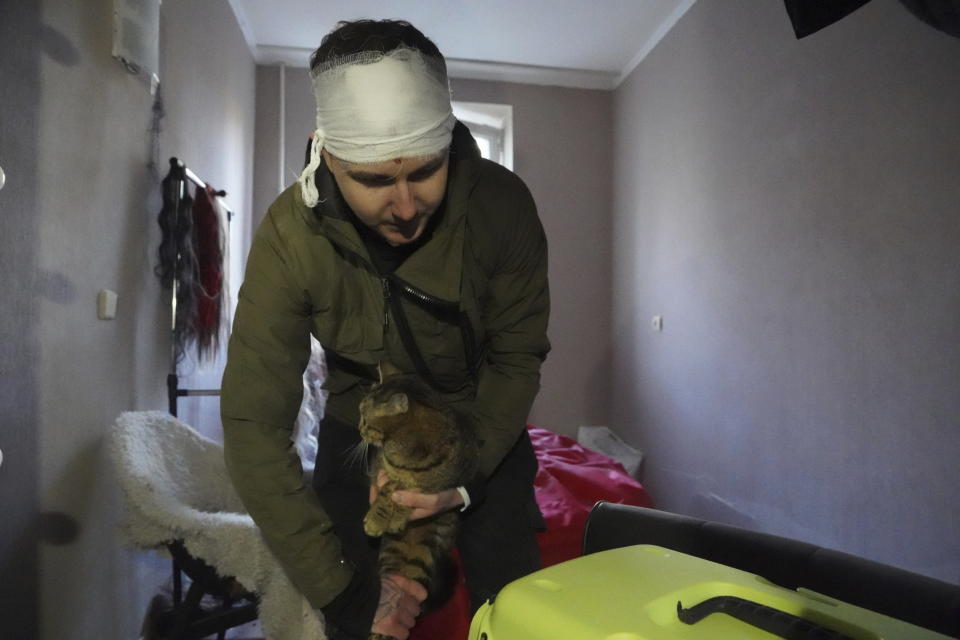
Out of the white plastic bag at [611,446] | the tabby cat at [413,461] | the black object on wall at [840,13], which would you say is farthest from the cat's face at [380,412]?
the white plastic bag at [611,446]

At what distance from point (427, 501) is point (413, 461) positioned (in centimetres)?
11

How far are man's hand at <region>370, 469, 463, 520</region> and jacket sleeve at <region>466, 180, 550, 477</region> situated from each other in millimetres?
78

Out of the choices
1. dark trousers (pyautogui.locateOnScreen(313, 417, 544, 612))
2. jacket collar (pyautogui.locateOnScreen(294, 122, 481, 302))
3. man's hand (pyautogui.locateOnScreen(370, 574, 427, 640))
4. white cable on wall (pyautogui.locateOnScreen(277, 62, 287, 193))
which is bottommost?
man's hand (pyautogui.locateOnScreen(370, 574, 427, 640))

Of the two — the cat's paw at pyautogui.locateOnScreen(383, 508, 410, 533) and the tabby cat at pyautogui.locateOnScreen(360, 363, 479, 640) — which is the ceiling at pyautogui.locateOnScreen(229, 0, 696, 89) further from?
the cat's paw at pyautogui.locateOnScreen(383, 508, 410, 533)

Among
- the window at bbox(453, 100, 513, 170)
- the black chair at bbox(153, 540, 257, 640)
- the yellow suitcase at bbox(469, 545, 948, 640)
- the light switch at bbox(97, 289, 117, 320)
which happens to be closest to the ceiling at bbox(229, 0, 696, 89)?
the window at bbox(453, 100, 513, 170)

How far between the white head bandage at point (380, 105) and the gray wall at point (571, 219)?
126 inches

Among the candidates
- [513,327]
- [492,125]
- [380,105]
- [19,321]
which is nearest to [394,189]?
[380,105]

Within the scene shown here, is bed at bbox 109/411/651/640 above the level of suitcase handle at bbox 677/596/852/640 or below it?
below

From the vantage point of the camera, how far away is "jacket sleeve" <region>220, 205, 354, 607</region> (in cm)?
93

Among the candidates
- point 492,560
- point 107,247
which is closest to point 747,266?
point 492,560

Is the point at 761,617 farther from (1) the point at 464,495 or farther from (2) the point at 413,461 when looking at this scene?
(2) the point at 413,461

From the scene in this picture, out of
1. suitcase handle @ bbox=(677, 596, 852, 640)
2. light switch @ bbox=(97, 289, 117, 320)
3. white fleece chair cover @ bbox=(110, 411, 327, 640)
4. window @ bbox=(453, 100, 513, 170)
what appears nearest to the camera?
suitcase handle @ bbox=(677, 596, 852, 640)

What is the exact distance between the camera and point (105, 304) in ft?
5.29

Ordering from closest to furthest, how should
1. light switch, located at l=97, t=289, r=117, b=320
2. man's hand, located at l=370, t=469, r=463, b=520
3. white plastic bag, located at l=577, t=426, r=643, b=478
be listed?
man's hand, located at l=370, t=469, r=463, b=520 < light switch, located at l=97, t=289, r=117, b=320 < white plastic bag, located at l=577, t=426, r=643, b=478
